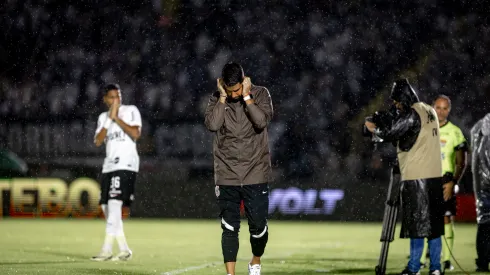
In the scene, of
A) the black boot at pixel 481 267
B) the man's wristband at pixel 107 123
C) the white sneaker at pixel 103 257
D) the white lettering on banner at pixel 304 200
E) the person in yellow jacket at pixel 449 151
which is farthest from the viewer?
the white lettering on banner at pixel 304 200

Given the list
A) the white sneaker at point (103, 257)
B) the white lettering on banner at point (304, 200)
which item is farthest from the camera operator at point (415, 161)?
the white lettering on banner at point (304, 200)

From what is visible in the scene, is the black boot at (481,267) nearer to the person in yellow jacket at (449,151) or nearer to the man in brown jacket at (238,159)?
the person in yellow jacket at (449,151)

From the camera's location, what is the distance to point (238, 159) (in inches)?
325

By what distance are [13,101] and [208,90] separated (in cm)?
622

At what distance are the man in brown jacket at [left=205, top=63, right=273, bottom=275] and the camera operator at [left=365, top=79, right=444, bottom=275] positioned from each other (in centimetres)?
132

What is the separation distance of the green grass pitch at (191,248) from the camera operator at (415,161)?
146cm

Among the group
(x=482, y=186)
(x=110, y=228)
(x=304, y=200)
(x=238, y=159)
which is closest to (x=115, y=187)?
(x=110, y=228)

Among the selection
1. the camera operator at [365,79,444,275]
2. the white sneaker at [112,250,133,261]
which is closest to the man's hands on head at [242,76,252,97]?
the camera operator at [365,79,444,275]

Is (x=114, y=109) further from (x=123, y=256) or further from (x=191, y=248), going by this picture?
(x=191, y=248)

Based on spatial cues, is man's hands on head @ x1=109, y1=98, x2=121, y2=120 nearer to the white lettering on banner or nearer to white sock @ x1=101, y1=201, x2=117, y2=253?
white sock @ x1=101, y1=201, x2=117, y2=253

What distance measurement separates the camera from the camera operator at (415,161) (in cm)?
895

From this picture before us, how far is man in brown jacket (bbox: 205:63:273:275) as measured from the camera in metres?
8.18

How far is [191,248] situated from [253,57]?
1525 cm

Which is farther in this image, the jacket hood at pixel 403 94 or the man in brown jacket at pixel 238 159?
the jacket hood at pixel 403 94
